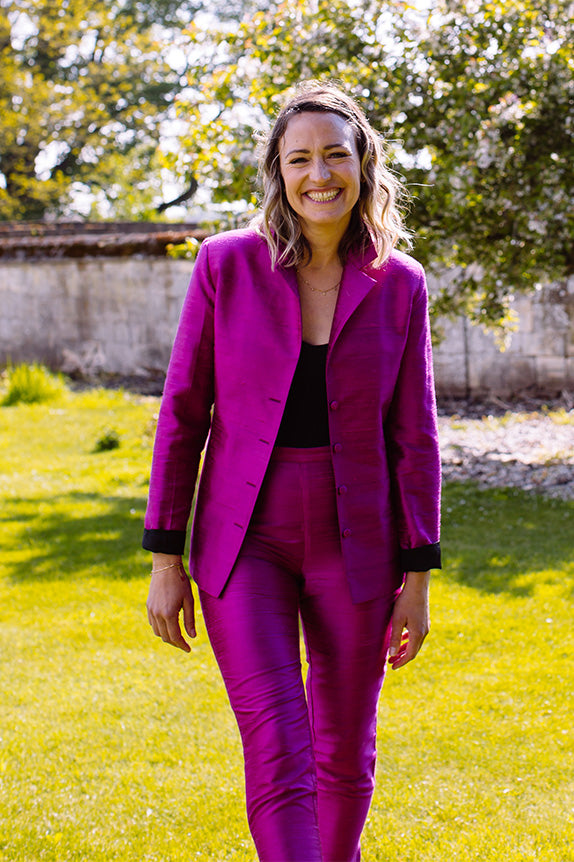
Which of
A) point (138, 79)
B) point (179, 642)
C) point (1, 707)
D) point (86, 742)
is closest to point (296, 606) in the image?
point (179, 642)

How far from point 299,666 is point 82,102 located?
850 inches

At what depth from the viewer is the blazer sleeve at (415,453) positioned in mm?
2490

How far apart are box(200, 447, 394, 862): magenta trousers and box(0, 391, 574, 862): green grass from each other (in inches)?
30.9

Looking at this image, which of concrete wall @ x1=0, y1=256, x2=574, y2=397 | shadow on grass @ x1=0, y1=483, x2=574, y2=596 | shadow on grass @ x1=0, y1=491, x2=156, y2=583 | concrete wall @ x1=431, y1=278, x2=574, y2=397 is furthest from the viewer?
concrete wall @ x1=0, y1=256, x2=574, y2=397

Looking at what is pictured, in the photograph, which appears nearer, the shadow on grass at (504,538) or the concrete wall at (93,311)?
the shadow on grass at (504,538)

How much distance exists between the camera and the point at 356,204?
102 inches

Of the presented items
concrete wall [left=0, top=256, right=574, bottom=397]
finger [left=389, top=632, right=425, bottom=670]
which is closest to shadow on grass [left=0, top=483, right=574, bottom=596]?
finger [left=389, top=632, right=425, bottom=670]

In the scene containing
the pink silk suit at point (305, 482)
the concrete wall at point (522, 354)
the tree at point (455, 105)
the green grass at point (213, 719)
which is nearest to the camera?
the pink silk suit at point (305, 482)

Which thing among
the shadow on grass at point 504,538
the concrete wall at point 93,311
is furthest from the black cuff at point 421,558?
the concrete wall at point 93,311

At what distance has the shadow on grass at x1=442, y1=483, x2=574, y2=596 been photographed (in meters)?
5.89

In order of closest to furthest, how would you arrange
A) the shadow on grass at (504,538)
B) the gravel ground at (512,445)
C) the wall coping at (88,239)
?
the shadow on grass at (504,538) < the gravel ground at (512,445) < the wall coping at (88,239)

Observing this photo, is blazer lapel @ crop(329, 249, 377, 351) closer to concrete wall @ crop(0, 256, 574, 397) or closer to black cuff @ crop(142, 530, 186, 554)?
black cuff @ crop(142, 530, 186, 554)

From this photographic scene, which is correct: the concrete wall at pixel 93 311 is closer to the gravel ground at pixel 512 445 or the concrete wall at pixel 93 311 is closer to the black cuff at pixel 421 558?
the gravel ground at pixel 512 445

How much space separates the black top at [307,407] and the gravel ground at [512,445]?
585 centimetres
